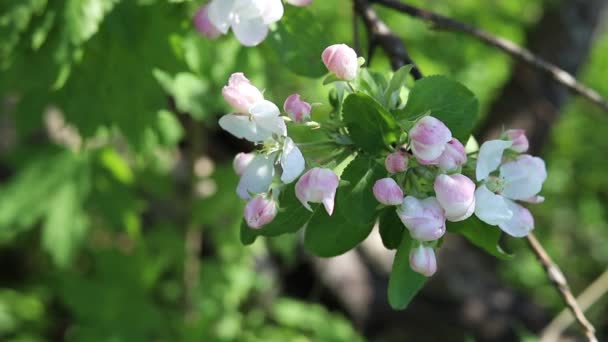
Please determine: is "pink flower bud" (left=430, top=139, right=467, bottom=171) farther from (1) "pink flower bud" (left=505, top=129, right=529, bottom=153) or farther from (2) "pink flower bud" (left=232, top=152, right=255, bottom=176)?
(2) "pink flower bud" (left=232, top=152, right=255, bottom=176)

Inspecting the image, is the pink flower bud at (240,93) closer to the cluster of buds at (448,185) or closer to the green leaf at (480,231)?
the cluster of buds at (448,185)

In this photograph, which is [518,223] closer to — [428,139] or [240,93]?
[428,139]

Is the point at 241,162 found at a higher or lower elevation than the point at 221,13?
lower

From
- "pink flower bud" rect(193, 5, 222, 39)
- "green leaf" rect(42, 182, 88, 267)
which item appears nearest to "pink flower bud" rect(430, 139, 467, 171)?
"pink flower bud" rect(193, 5, 222, 39)

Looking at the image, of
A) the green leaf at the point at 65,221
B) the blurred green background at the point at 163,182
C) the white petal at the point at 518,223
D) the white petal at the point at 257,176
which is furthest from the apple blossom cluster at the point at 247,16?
the green leaf at the point at 65,221

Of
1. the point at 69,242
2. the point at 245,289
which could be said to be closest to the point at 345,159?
the point at 69,242

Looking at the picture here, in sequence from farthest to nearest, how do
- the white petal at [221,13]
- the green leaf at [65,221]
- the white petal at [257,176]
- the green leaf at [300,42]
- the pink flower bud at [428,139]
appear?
1. the green leaf at [65,221]
2. the green leaf at [300,42]
3. the white petal at [221,13]
4. the white petal at [257,176]
5. the pink flower bud at [428,139]

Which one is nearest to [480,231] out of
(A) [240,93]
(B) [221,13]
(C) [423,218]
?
(C) [423,218]
